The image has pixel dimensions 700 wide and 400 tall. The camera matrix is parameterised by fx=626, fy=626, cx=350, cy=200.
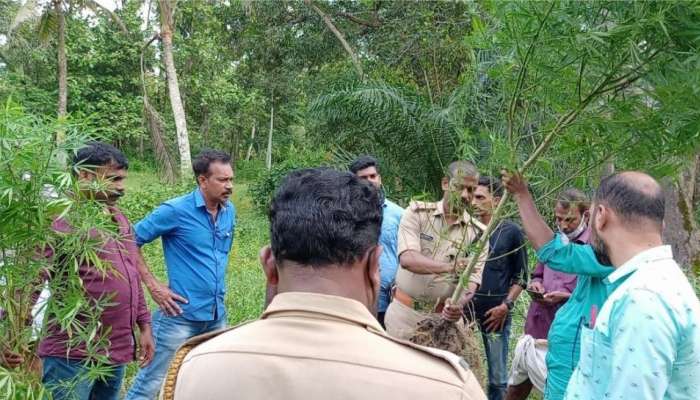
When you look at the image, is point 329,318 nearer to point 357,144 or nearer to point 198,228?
point 198,228

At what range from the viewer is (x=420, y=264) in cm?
368

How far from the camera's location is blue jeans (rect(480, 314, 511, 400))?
454cm

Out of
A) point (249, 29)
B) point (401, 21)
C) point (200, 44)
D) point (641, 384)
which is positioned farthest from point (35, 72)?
point (641, 384)

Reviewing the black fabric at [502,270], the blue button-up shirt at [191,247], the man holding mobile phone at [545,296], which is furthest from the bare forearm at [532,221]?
the blue button-up shirt at [191,247]

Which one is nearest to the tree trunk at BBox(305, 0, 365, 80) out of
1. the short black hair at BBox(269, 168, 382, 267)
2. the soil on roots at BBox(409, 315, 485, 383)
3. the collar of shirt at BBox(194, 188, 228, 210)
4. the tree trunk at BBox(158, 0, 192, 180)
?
the tree trunk at BBox(158, 0, 192, 180)

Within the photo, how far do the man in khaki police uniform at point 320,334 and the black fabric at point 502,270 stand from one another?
3149 mm

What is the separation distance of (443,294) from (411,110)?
7.23 metres

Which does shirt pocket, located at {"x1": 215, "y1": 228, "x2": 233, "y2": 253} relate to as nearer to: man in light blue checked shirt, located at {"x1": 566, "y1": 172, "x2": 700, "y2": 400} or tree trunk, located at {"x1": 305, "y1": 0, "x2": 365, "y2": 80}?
man in light blue checked shirt, located at {"x1": 566, "y1": 172, "x2": 700, "y2": 400}

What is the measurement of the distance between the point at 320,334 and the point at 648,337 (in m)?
1.22

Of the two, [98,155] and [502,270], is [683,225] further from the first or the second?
[98,155]

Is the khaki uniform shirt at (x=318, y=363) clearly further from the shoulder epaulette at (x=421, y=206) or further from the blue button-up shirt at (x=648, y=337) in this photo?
the shoulder epaulette at (x=421, y=206)

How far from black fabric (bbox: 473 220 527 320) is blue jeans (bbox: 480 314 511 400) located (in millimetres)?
199

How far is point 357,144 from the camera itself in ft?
38.7

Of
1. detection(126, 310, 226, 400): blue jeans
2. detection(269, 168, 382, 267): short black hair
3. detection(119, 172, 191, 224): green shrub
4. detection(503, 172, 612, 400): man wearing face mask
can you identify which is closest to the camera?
detection(269, 168, 382, 267): short black hair
